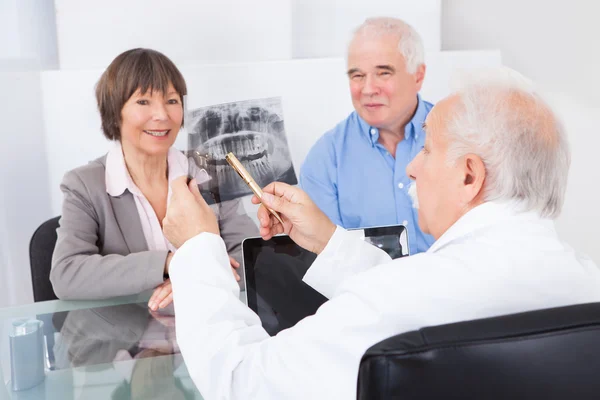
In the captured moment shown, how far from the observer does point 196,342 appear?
102 centimetres

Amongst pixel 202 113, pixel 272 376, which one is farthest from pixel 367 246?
pixel 202 113

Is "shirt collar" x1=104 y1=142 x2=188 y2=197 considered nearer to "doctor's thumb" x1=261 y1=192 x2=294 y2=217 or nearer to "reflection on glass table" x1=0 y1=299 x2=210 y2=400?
"reflection on glass table" x1=0 y1=299 x2=210 y2=400

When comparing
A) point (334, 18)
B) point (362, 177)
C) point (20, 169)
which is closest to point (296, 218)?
point (362, 177)

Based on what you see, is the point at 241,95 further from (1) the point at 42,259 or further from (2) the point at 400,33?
(1) the point at 42,259

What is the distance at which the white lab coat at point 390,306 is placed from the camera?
0.85m

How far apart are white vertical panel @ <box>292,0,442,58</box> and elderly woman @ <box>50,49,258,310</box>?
995 millimetres

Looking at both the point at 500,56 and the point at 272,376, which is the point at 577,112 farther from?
the point at 272,376

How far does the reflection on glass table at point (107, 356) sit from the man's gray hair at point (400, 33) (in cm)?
143

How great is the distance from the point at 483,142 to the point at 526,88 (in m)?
0.11

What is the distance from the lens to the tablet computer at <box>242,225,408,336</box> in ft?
4.68

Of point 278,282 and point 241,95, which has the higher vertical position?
point 241,95

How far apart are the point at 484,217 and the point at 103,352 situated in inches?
35.5

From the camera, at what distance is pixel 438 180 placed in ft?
3.50

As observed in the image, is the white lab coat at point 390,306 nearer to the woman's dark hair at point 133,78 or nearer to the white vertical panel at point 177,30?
the woman's dark hair at point 133,78
